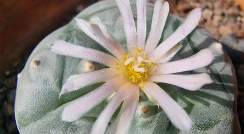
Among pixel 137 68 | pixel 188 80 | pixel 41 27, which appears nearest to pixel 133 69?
pixel 137 68

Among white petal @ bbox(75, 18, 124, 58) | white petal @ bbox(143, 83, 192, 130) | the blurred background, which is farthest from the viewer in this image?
the blurred background

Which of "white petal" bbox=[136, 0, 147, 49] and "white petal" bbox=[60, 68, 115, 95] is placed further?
"white petal" bbox=[136, 0, 147, 49]

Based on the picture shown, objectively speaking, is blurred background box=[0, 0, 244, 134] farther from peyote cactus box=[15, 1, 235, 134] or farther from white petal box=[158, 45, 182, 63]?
white petal box=[158, 45, 182, 63]

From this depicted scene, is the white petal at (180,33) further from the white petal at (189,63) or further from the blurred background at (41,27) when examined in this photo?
the blurred background at (41,27)

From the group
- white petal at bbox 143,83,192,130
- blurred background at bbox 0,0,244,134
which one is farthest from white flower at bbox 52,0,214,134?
blurred background at bbox 0,0,244,134

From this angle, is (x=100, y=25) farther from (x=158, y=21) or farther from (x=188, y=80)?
(x=188, y=80)

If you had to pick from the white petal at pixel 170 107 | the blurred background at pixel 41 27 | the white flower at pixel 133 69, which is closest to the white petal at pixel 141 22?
the white flower at pixel 133 69

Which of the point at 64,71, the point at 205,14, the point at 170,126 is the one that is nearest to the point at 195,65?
the point at 170,126

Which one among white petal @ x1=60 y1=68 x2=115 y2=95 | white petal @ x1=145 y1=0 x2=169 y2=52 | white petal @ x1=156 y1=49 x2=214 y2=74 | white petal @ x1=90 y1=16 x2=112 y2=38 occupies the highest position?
white petal @ x1=90 y1=16 x2=112 y2=38
